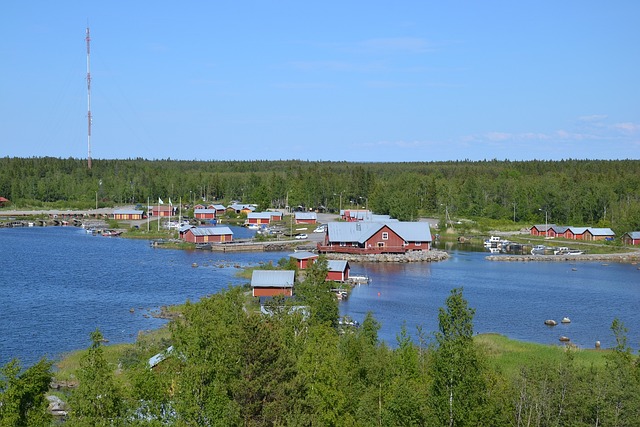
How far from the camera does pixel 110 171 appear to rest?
282 ft

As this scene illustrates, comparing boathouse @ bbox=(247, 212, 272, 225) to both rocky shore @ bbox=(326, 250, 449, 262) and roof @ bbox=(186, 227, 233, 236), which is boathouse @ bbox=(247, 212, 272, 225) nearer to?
roof @ bbox=(186, 227, 233, 236)

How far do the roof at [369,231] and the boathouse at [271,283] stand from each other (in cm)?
1701

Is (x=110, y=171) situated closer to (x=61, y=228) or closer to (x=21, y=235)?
(x=61, y=228)

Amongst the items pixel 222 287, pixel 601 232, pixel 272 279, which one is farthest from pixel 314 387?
pixel 601 232

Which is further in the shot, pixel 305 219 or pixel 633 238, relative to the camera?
pixel 305 219

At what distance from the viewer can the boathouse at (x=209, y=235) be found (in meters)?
46.3

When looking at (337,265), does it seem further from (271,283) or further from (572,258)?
(572,258)

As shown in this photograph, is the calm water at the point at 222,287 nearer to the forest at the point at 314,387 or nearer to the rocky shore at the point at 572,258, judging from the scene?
the rocky shore at the point at 572,258

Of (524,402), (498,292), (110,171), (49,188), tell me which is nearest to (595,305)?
(498,292)

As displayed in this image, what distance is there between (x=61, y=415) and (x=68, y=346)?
5.96m

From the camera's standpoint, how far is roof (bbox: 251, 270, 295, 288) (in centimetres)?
2517

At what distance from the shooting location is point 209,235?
4647cm

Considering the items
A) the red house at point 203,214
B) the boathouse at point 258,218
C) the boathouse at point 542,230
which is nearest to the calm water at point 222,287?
the boathouse at point 542,230

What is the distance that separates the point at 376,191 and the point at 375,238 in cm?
2219
